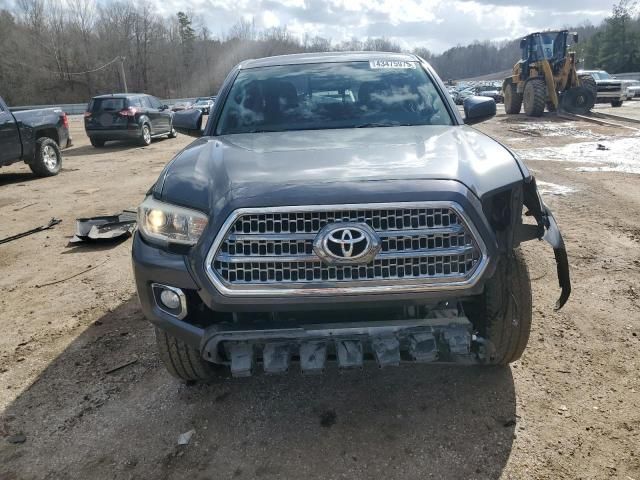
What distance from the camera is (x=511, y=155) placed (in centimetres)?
261

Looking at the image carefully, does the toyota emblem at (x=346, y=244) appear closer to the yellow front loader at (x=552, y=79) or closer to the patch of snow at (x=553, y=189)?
the patch of snow at (x=553, y=189)

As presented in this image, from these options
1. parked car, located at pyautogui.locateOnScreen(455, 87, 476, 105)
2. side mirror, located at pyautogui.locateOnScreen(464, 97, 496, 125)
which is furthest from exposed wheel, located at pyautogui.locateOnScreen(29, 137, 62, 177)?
side mirror, located at pyautogui.locateOnScreen(464, 97, 496, 125)

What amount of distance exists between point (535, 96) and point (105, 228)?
668 inches

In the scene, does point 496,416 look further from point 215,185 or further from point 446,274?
point 215,185

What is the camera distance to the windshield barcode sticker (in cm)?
398

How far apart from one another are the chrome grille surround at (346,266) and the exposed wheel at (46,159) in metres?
9.82

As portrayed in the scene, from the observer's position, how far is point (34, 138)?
10.2 m

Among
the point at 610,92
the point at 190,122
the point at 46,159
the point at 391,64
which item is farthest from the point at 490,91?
the point at 190,122

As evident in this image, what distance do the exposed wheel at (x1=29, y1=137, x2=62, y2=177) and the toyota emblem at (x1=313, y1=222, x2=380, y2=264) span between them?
396 inches

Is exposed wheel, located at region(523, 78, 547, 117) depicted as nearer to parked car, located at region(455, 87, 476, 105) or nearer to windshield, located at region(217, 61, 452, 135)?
parked car, located at region(455, 87, 476, 105)

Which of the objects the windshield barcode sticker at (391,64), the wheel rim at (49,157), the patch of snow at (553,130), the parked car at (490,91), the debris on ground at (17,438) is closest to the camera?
the debris on ground at (17,438)

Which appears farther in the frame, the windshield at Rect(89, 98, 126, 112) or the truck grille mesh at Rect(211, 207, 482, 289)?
the windshield at Rect(89, 98, 126, 112)

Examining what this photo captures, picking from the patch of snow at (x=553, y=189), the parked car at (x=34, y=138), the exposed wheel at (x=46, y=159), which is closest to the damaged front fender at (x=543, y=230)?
the patch of snow at (x=553, y=189)

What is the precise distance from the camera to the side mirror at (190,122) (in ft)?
13.8
